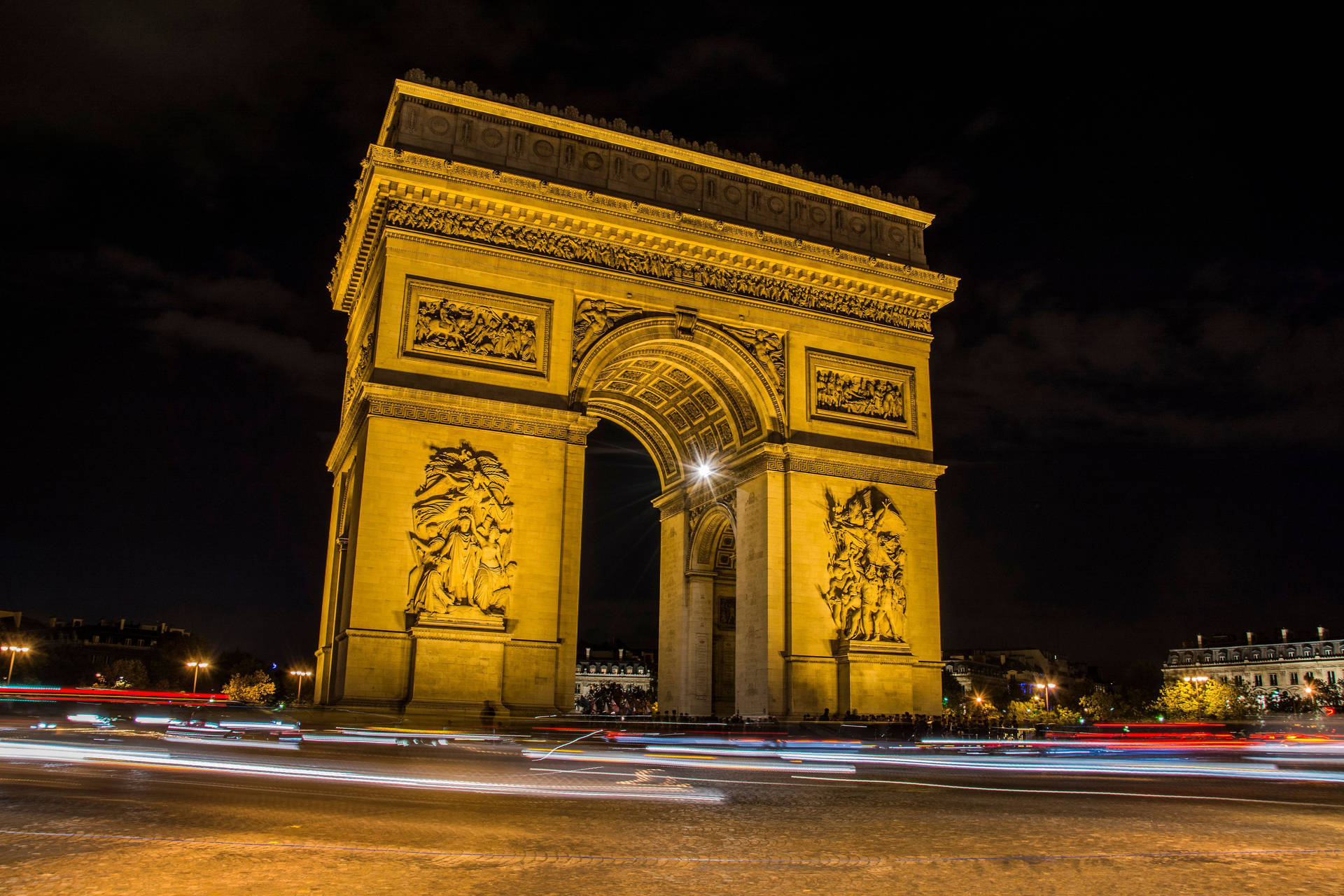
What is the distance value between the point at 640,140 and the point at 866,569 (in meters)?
12.3

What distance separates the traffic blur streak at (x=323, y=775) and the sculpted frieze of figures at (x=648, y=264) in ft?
44.3

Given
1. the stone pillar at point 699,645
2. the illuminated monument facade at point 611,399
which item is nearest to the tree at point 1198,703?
the stone pillar at point 699,645

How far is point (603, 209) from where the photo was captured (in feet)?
80.3

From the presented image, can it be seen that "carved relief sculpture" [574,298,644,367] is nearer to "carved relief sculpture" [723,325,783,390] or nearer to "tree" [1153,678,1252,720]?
"carved relief sculpture" [723,325,783,390]

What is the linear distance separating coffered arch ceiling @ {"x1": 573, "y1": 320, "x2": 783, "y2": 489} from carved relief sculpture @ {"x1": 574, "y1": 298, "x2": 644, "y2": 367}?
0.62 feet

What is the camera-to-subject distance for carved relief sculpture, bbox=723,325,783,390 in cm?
2603

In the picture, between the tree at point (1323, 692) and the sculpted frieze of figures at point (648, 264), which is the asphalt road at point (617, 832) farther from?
the tree at point (1323, 692)

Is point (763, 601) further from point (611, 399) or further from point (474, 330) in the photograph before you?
point (474, 330)

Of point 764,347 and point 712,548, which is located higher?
point 764,347

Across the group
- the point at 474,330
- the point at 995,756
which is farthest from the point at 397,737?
the point at 995,756

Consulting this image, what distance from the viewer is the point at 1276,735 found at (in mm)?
30406

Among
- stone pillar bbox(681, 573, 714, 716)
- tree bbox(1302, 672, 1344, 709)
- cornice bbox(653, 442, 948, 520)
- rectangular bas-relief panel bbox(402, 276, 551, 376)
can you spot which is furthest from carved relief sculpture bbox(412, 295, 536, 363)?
Answer: tree bbox(1302, 672, 1344, 709)

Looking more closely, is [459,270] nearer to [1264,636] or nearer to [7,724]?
[7,724]

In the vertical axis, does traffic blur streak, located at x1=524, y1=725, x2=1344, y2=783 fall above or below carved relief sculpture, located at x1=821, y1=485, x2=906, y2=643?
below
